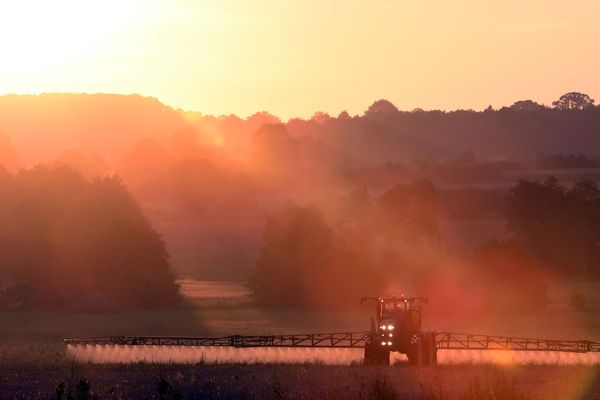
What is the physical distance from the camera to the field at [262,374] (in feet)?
108

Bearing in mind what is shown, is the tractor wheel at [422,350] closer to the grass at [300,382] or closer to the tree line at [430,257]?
the grass at [300,382]

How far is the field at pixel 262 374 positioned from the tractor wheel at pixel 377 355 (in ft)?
2.33

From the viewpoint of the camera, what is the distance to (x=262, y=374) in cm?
4034

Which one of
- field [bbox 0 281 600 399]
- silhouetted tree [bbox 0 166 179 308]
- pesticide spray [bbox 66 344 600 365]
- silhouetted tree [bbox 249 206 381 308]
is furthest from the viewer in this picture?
silhouetted tree [bbox 249 206 381 308]

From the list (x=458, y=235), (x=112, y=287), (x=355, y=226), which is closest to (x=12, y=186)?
(x=112, y=287)

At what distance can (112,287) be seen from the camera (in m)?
99.6

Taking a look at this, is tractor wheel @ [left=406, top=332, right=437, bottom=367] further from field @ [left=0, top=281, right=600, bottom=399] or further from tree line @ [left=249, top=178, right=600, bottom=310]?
tree line @ [left=249, top=178, right=600, bottom=310]

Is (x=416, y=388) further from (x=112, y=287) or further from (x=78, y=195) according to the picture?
(x=78, y=195)

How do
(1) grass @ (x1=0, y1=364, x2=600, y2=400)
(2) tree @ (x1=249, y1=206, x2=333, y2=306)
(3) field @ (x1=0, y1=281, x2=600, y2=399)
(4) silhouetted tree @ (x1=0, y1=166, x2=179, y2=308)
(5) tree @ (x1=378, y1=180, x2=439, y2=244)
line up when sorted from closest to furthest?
(1) grass @ (x1=0, y1=364, x2=600, y2=400) → (3) field @ (x1=0, y1=281, x2=600, y2=399) → (4) silhouetted tree @ (x1=0, y1=166, x2=179, y2=308) → (2) tree @ (x1=249, y1=206, x2=333, y2=306) → (5) tree @ (x1=378, y1=180, x2=439, y2=244)

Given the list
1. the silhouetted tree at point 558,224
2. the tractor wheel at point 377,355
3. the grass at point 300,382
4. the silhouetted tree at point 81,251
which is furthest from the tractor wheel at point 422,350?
the silhouetted tree at point 558,224

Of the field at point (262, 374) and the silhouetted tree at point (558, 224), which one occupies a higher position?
the silhouetted tree at point (558, 224)

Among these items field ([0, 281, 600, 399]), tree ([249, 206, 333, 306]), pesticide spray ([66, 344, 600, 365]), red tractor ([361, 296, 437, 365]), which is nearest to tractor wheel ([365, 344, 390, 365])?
red tractor ([361, 296, 437, 365])

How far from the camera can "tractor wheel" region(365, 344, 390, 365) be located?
159ft

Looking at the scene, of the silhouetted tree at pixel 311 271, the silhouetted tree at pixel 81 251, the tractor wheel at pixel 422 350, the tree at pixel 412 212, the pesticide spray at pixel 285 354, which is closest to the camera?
the tractor wheel at pixel 422 350
